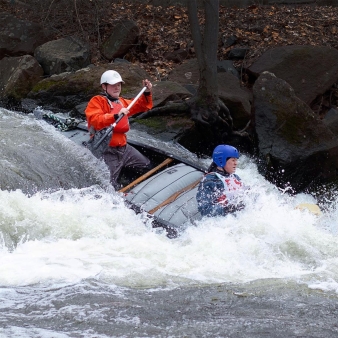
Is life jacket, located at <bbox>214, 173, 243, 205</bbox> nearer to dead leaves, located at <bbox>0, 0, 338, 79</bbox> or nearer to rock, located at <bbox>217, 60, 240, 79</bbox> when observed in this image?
rock, located at <bbox>217, 60, 240, 79</bbox>

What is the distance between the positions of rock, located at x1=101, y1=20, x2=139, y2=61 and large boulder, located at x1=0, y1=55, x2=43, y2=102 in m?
1.63

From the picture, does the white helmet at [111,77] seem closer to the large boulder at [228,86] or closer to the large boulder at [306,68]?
the large boulder at [228,86]

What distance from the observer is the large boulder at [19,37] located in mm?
13328

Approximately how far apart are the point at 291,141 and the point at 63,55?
5465 millimetres

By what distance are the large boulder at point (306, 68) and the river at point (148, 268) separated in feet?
12.7

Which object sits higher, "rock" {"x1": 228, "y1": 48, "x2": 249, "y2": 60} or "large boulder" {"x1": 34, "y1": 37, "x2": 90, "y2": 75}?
"rock" {"x1": 228, "y1": 48, "x2": 249, "y2": 60}

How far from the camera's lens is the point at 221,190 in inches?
242

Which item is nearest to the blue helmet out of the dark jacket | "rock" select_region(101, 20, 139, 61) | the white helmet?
the dark jacket

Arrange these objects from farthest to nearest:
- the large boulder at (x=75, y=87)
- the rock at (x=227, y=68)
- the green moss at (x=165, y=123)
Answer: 1. the rock at (x=227, y=68)
2. the large boulder at (x=75, y=87)
3. the green moss at (x=165, y=123)

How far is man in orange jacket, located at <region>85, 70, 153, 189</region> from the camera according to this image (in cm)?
734

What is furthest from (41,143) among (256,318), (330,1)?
(330,1)

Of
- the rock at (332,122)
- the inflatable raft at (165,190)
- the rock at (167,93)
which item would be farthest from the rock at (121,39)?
the inflatable raft at (165,190)

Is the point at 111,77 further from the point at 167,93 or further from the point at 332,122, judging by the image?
the point at 332,122

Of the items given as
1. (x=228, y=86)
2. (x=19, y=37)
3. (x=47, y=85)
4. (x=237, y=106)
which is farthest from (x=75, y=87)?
(x=19, y=37)
